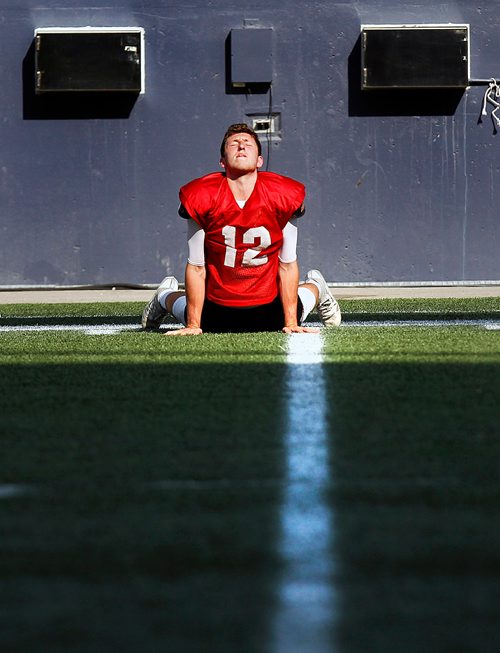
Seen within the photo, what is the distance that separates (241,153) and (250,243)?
44cm

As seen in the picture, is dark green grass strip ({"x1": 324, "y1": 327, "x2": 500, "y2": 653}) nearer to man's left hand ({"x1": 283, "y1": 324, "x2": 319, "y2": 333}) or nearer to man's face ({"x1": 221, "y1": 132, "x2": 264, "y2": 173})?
man's left hand ({"x1": 283, "y1": 324, "x2": 319, "y2": 333})

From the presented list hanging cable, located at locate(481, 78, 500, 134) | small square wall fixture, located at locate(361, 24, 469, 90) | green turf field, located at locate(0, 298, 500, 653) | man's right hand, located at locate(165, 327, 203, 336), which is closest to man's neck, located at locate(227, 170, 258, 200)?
man's right hand, located at locate(165, 327, 203, 336)

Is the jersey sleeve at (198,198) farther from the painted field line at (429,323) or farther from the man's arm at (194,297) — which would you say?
the painted field line at (429,323)

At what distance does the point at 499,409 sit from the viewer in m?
3.72

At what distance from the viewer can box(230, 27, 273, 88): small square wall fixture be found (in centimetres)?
1288

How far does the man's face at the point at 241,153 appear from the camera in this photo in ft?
21.3

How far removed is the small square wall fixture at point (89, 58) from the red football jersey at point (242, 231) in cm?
640

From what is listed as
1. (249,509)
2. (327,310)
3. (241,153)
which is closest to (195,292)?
(241,153)

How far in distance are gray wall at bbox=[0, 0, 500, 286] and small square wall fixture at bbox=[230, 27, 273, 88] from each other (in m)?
0.13

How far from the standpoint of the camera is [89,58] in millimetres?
12789

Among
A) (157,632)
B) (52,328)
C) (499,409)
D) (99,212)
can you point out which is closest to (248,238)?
(52,328)

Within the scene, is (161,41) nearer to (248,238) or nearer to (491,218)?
(491,218)

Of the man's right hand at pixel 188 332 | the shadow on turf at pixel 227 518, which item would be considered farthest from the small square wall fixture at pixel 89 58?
the shadow on turf at pixel 227 518

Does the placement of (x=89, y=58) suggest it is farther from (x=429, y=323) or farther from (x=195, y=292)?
(x=195, y=292)
